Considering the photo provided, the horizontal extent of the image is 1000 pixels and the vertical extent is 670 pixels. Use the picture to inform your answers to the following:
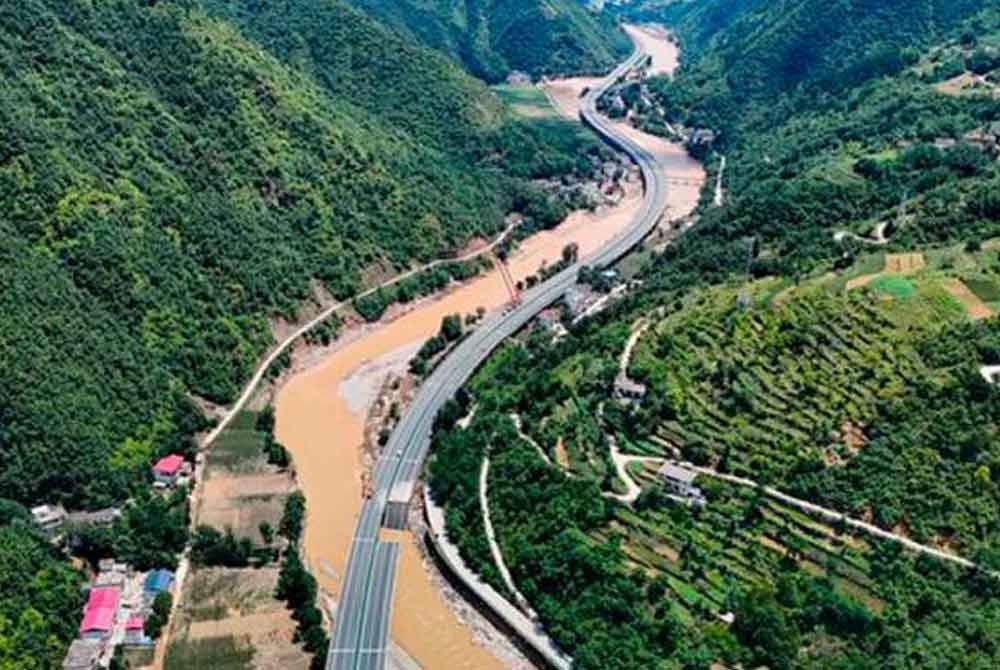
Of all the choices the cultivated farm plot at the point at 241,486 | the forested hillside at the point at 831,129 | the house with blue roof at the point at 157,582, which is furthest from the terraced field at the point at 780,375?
the house with blue roof at the point at 157,582

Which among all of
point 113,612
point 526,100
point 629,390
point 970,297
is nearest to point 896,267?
point 970,297

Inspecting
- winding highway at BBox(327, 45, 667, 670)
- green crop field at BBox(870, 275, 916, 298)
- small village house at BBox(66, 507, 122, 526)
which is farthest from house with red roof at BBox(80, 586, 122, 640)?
green crop field at BBox(870, 275, 916, 298)

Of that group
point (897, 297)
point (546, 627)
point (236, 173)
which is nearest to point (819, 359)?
point (897, 297)

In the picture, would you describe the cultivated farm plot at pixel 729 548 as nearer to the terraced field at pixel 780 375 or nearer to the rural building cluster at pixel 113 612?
the terraced field at pixel 780 375

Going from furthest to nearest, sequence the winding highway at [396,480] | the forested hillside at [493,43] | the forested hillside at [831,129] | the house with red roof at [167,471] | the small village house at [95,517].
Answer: the forested hillside at [493,43] → the forested hillside at [831,129] → the house with red roof at [167,471] → the small village house at [95,517] → the winding highway at [396,480]

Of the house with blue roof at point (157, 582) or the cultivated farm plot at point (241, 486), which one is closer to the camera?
the house with blue roof at point (157, 582)
